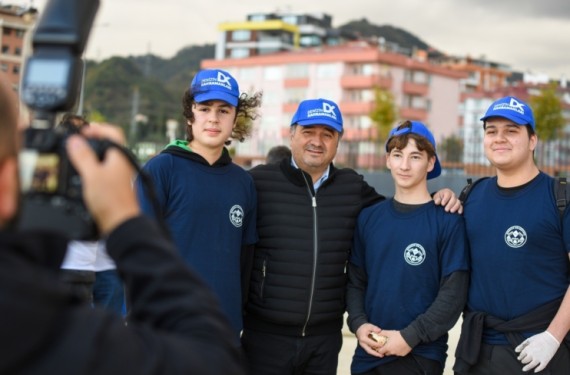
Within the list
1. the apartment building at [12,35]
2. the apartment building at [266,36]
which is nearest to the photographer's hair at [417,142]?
the apartment building at [12,35]

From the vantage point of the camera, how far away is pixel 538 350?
154 inches

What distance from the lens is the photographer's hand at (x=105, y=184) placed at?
1472 mm

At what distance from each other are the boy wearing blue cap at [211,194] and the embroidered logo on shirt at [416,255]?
2.74 feet

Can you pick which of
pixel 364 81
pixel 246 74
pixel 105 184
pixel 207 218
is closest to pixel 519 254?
pixel 207 218

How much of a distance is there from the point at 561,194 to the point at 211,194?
5.67 feet

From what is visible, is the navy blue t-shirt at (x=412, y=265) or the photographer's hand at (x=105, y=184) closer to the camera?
the photographer's hand at (x=105, y=184)

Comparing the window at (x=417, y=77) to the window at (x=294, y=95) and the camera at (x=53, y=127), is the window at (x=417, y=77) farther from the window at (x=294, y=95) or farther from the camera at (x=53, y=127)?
the camera at (x=53, y=127)

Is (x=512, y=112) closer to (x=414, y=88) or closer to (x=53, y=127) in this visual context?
(x=53, y=127)

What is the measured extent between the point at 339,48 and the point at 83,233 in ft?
272

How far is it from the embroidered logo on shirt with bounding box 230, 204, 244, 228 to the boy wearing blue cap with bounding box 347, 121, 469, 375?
708mm

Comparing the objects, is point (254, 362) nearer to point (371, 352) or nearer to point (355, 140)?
point (371, 352)

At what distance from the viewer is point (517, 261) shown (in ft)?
13.2

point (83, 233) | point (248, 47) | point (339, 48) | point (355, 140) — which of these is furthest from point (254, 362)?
point (248, 47)

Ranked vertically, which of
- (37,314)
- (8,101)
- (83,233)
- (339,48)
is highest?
(339,48)
